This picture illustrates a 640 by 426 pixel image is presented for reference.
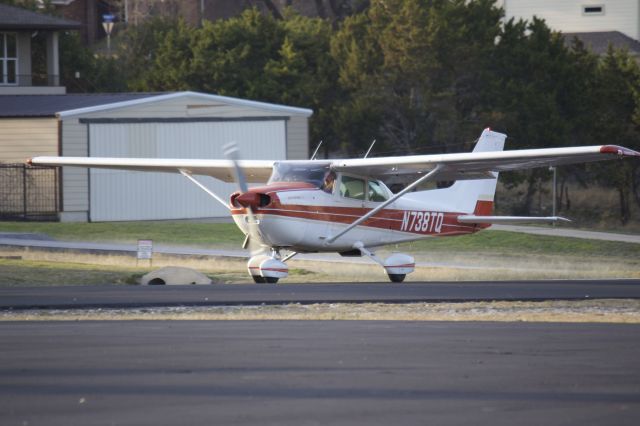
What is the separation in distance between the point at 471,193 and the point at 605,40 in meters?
40.6

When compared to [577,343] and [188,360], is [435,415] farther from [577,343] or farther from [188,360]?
[577,343]

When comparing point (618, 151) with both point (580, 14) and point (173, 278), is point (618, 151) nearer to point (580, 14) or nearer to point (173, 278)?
point (173, 278)

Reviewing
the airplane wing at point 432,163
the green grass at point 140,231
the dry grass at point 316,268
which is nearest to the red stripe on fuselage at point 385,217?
the airplane wing at point 432,163

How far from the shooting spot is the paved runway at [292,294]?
16688 mm

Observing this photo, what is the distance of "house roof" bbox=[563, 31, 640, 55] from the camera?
6181 cm

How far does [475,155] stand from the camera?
21734mm

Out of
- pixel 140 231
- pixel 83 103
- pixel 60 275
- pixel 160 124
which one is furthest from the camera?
pixel 83 103

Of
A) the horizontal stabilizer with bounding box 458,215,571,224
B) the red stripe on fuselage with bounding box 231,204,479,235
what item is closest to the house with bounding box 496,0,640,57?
the horizontal stabilizer with bounding box 458,215,571,224

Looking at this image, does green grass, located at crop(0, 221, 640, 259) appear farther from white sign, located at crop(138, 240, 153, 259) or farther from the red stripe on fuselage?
white sign, located at crop(138, 240, 153, 259)

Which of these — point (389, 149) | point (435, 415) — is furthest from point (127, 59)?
point (435, 415)

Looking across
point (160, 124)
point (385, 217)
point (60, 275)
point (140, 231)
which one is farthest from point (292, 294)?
point (160, 124)

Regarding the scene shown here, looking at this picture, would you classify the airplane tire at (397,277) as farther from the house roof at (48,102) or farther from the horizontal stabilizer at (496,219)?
the house roof at (48,102)

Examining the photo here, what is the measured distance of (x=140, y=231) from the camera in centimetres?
3706

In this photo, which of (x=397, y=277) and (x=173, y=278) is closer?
(x=173, y=278)
